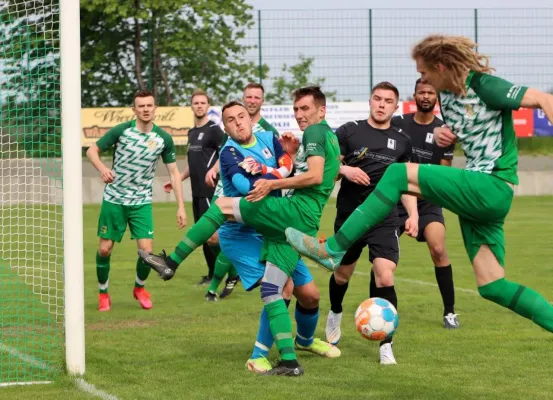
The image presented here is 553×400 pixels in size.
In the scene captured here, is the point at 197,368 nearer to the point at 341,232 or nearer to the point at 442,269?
the point at 341,232

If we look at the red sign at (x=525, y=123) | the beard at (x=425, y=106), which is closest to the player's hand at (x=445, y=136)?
the beard at (x=425, y=106)

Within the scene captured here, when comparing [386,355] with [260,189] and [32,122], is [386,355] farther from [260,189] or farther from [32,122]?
[32,122]

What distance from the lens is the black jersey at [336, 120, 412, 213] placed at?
8.34m

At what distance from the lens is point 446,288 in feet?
31.8

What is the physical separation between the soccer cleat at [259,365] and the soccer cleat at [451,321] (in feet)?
8.08

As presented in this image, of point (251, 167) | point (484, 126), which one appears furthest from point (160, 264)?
point (484, 126)

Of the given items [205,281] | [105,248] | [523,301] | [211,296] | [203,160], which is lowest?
[205,281]

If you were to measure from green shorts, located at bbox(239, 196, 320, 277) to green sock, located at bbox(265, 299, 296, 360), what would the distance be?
260 millimetres

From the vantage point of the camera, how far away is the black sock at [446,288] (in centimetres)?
956

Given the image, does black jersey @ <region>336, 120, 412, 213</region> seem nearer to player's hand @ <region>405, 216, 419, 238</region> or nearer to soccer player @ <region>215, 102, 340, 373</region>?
player's hand @ <region>405, 216, 419, 238</region>

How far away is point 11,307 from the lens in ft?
34.0

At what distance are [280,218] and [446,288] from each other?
9.89 ft

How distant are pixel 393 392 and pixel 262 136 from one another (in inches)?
88.2

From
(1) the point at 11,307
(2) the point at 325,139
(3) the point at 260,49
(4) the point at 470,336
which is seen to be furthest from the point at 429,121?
(3) the point at 260,49
